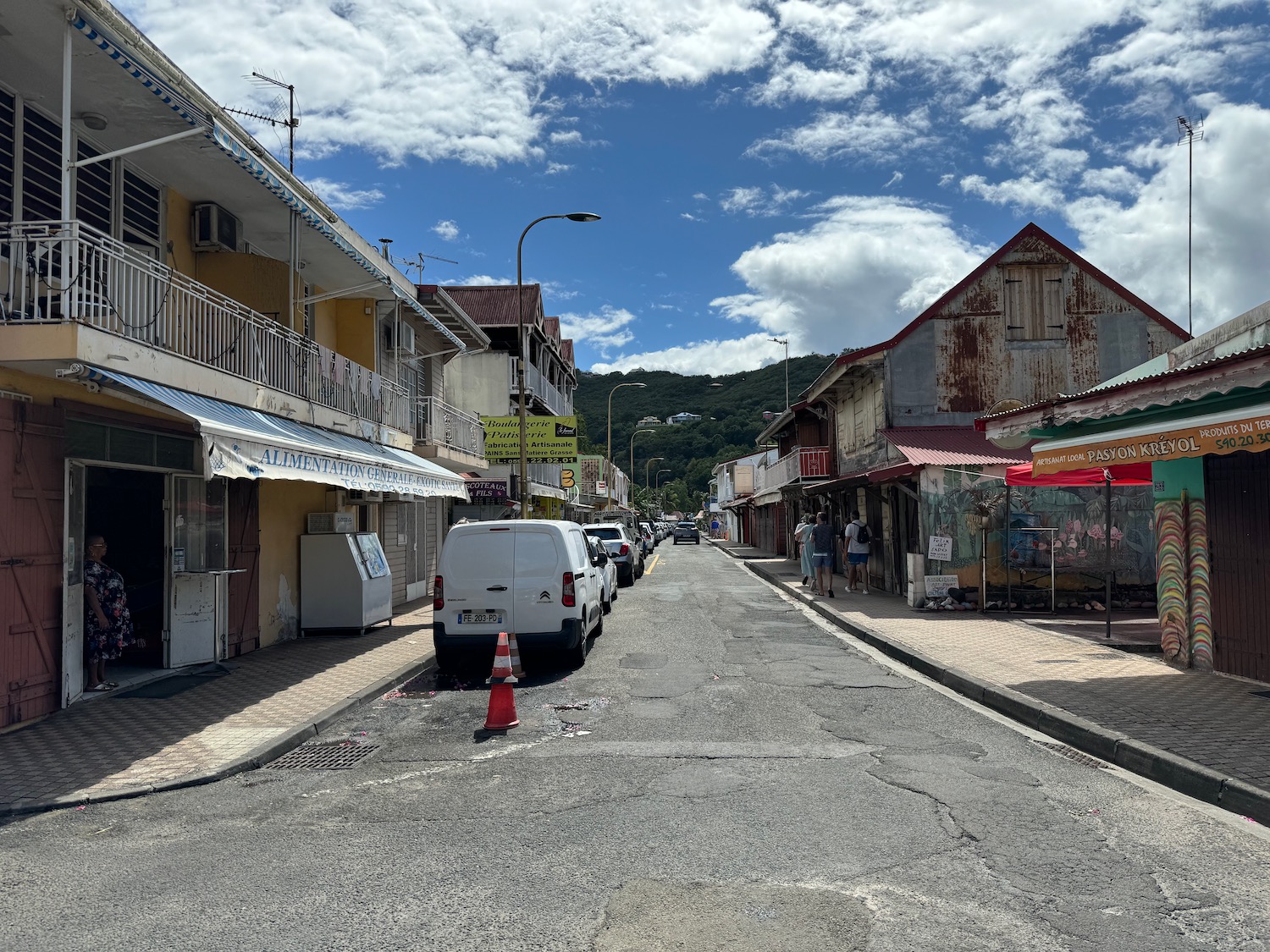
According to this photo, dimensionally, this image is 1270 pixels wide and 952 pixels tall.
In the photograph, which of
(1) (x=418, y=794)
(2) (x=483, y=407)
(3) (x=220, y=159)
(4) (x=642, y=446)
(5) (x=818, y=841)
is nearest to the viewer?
(5) (x=818, y=841)

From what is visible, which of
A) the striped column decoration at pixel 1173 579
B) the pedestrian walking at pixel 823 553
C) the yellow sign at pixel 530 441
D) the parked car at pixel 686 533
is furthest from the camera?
the parked car at pixel 686 533

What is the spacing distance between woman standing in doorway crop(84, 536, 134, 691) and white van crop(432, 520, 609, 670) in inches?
126

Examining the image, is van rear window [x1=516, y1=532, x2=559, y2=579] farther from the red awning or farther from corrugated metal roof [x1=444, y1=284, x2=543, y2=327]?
corrugated metal roof [x1=444, y1=284, x2=543, y2=327]

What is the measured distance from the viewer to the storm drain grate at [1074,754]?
682 centimetres

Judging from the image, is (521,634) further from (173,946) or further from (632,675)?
(173,946)

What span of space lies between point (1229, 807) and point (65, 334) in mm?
8880

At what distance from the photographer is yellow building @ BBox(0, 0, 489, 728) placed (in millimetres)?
7871

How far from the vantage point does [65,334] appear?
290 inches

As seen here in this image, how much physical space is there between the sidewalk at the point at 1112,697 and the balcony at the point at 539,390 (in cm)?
1868

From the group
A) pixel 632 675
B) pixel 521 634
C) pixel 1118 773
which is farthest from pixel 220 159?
pixel 1118 773

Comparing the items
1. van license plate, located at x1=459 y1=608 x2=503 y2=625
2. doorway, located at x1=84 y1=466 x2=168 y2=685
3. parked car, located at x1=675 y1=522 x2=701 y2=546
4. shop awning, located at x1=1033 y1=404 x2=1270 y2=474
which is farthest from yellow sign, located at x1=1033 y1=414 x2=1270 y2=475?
parked car, located at x1=675 y1=522 x2=701 y2=546

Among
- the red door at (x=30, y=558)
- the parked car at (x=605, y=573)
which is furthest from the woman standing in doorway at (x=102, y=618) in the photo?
the parked car at (x=605, y=573)

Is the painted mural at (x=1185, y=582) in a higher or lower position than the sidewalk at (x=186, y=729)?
higher

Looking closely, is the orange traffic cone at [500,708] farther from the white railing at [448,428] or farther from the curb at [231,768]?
the white railing at [448,428]
